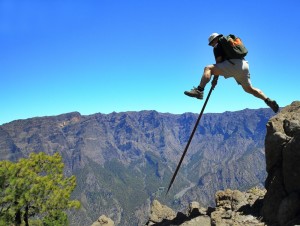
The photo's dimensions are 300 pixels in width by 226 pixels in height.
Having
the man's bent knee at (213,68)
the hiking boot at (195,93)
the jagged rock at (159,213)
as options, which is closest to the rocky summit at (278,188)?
the jagged rock at (159,213)

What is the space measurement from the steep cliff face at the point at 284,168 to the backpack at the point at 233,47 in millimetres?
11810

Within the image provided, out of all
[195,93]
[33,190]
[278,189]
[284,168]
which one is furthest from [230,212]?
[195,93]

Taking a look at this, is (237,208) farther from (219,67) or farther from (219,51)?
(219,51)

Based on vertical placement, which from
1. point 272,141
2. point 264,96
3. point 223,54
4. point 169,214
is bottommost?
point 169,214

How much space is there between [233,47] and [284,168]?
1509cm

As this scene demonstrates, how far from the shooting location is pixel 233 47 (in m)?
11.1

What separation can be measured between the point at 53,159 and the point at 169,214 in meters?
16.0

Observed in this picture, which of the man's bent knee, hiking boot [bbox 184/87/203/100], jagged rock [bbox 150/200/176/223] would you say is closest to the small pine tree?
jagged rock [bbox 150/200/176/223]

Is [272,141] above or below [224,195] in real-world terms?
above

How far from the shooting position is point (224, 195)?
1335 inches

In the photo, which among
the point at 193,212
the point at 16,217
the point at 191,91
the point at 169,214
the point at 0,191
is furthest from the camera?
the point at 169,214

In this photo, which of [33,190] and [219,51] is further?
[33,190]

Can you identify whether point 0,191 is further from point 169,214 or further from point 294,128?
point 294,128

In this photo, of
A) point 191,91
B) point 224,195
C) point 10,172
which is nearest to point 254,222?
point 224,195
